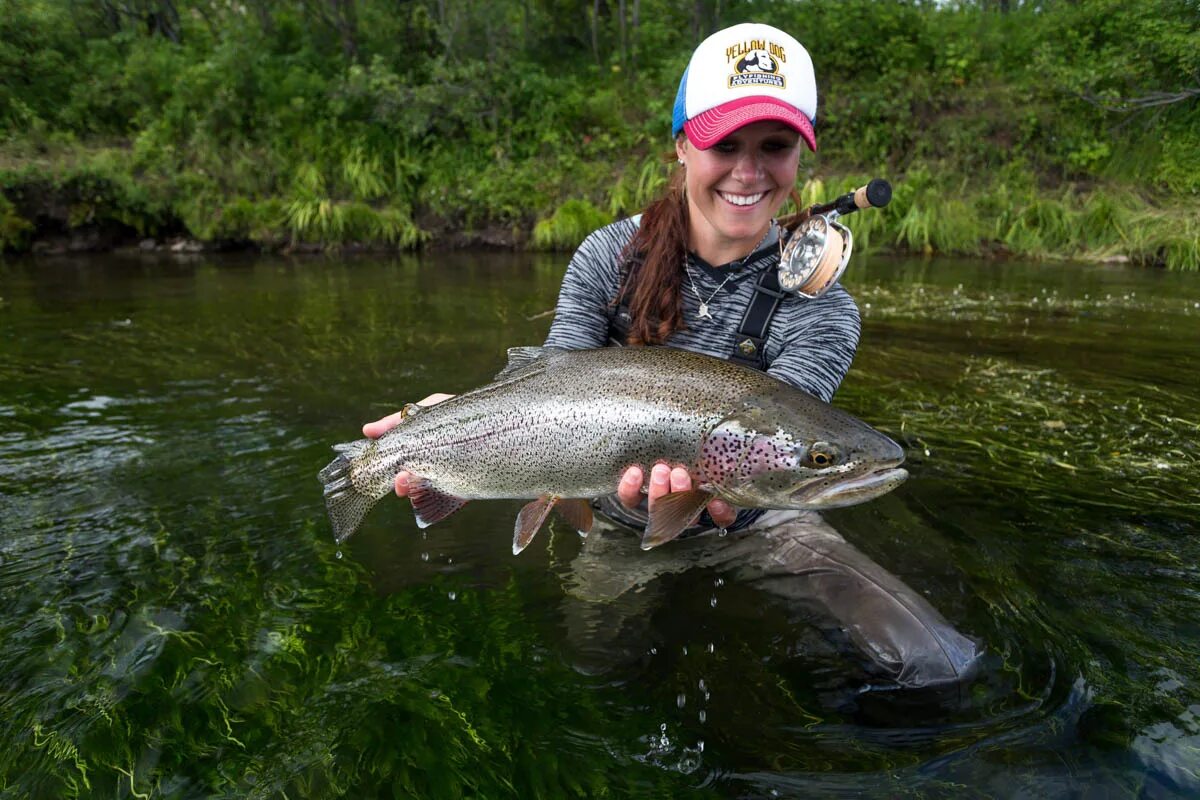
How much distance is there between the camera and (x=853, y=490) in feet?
8.20

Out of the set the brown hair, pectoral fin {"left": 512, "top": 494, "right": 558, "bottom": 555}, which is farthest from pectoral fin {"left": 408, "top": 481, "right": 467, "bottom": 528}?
the brown hair

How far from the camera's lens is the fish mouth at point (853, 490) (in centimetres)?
246

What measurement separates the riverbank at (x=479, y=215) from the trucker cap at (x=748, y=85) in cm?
1475

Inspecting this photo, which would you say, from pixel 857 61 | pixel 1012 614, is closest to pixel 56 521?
pixel 1012 614

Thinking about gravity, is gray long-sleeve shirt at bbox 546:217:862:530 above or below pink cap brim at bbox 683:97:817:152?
below

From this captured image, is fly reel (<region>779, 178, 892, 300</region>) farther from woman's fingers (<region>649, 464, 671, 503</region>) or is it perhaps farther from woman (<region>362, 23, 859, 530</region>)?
woman's fingers (<region>649, 464, 671, 503</region>)

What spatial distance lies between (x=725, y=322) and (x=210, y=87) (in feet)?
75.9

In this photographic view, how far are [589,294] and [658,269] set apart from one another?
37 centimetres

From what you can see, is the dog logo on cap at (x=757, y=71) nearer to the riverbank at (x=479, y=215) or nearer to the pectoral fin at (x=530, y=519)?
the pectoral fin at (x=530, y=519)

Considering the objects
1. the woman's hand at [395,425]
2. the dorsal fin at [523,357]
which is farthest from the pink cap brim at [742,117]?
the woman's hand at [395,425]

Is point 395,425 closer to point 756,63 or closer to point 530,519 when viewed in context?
point 530,519

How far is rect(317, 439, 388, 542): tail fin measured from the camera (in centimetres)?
324

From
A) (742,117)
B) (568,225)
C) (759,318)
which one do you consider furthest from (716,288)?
(568,225)

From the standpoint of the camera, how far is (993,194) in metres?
17.6
